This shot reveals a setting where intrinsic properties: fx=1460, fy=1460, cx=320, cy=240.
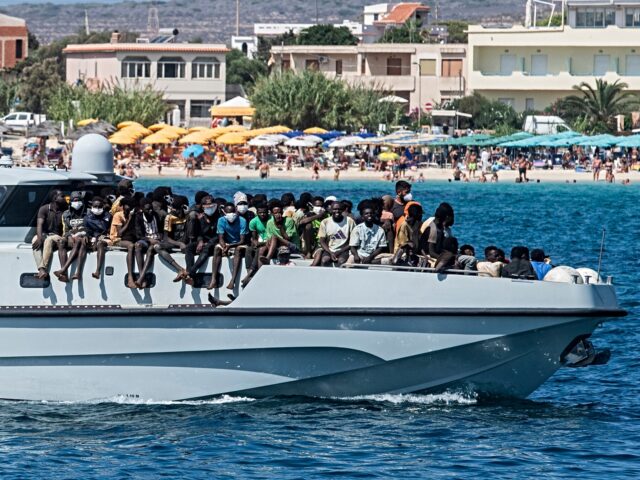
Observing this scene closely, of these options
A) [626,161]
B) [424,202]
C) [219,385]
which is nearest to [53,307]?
[219,385]

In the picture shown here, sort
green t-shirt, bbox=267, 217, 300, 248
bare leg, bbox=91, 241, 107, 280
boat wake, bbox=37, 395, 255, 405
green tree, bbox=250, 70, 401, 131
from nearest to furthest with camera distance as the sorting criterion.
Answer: bare leg, bbox=91, 241, 107, 280 < boat wake, bbox=37, 395, 255, 405 < green t-shirt, bbox=267, 217, 300, 248 < green tree, bbox=250, 70, 401, 131

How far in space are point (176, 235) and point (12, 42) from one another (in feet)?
435

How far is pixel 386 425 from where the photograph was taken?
17516 mm

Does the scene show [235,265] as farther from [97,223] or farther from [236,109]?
[236,109]

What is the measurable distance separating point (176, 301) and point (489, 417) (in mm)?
4106

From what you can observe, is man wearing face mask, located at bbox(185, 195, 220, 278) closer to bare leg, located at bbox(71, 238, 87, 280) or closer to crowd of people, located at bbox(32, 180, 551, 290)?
crowd of people, located at bbox(32, 180, 551, 290)

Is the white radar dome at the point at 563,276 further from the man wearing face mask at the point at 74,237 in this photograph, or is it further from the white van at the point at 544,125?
the white van at the point at 544,125

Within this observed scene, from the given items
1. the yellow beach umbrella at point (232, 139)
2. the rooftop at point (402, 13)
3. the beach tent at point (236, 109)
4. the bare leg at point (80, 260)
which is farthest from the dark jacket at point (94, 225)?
the rooftop at point (402, 13)

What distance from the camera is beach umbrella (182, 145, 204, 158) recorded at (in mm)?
86188

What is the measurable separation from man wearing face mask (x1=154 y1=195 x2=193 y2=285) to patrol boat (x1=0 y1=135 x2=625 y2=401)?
15cm

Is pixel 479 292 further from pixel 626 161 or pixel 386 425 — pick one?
pixel 626 161

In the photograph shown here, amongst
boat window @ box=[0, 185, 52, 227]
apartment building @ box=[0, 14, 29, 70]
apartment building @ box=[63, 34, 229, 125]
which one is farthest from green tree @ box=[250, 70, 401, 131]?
boat window @ box=[0, 185, 52, 227]

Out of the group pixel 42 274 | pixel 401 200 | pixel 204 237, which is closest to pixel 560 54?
pixel 401 200

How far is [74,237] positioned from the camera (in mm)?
17844
